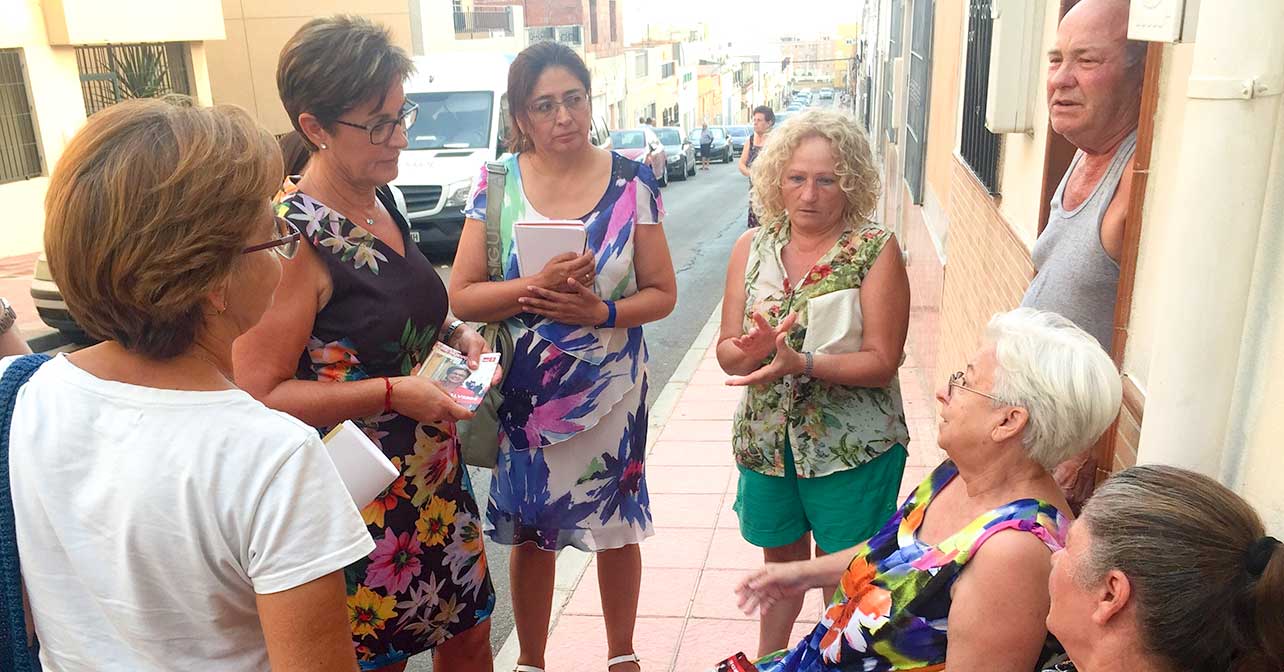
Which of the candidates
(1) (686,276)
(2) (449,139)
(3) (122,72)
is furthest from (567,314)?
(3) (122,72)

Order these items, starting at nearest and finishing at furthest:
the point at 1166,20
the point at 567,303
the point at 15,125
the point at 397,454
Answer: the point at 1166,20, the point at 397,454, the point at 567,303, the point at 15,125

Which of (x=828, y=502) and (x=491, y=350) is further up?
(x=491, y=350)

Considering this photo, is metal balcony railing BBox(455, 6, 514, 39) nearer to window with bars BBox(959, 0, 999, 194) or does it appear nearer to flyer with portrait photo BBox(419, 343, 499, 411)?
window with bars BBox(959, 0, 999, 194)

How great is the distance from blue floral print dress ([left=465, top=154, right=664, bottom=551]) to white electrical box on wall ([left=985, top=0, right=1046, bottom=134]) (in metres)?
1.41

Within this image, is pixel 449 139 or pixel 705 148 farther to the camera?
pixel 705 148

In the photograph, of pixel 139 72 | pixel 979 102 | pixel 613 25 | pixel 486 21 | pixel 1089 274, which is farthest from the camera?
pixel 613 25

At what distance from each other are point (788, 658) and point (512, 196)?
1483mm

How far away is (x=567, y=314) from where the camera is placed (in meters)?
2.69

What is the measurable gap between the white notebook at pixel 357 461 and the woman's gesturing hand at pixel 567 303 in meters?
0.92

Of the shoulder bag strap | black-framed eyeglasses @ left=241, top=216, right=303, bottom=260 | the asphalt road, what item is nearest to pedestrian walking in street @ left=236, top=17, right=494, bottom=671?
the shoulder bag strap

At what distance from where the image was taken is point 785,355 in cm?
253

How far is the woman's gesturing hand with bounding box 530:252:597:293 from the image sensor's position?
264cm

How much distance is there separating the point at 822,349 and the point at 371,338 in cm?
121

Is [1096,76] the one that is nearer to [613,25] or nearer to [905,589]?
[905,589]
